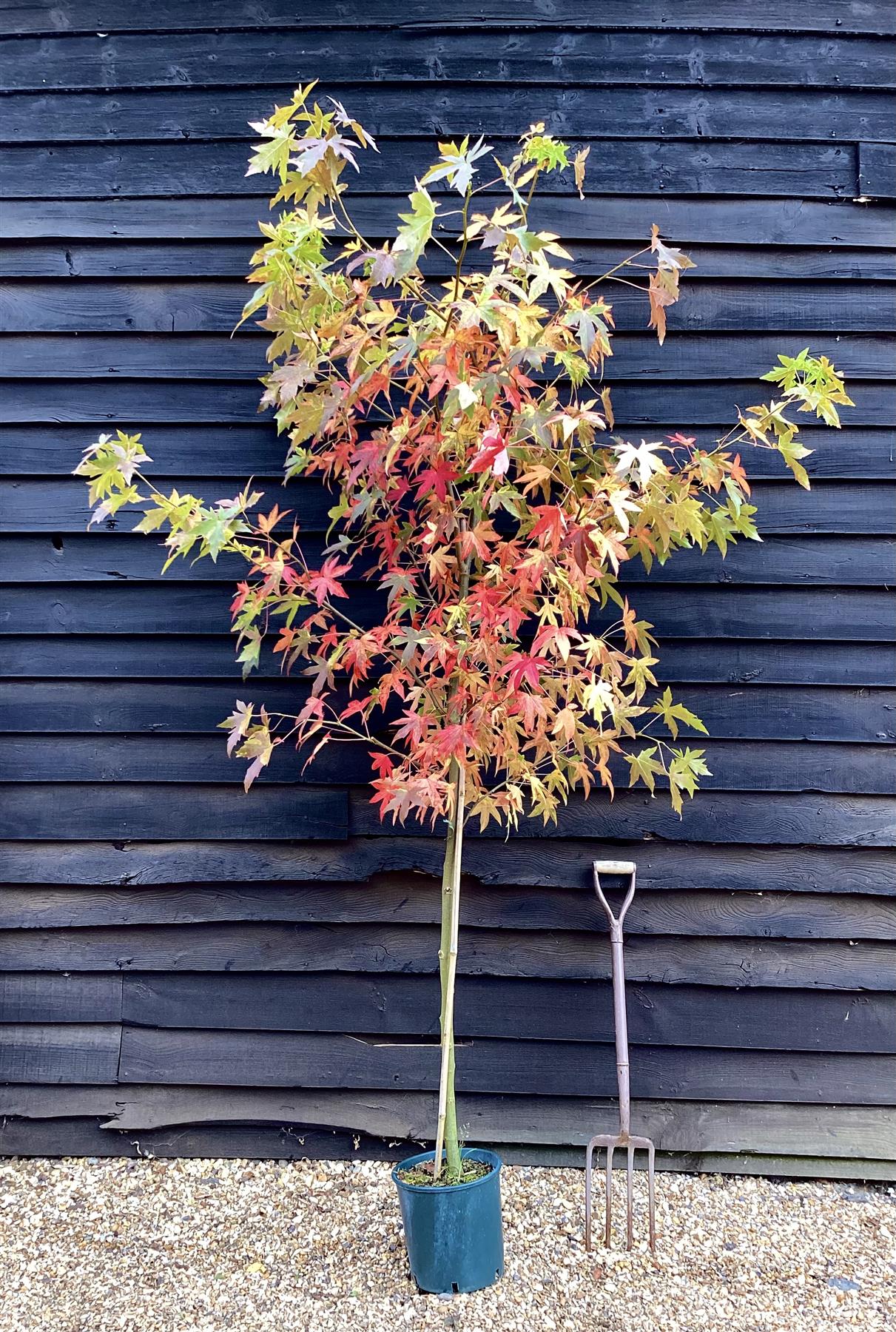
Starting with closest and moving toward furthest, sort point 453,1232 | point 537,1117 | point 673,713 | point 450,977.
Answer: point 453,1232 → point 450,977 → point 673,713 → point 537,1117

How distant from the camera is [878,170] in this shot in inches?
104

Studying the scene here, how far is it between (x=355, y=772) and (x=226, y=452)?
1.01m

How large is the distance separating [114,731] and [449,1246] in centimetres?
161

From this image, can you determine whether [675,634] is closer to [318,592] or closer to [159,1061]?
[318,592]

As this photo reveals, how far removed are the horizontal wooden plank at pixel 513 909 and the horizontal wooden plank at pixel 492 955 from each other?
36 millimetres

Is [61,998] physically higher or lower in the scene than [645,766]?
lower

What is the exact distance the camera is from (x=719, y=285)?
2664mm

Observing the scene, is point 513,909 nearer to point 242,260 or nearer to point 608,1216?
point 608,1216

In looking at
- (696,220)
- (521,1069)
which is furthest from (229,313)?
(521,1069)

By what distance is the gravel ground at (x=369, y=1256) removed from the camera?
2.02 meters

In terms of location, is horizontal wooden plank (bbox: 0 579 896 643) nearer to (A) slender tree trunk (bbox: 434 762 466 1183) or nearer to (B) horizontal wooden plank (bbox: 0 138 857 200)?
(A) slender tree trunk (bbox: 434 762 466 1183)

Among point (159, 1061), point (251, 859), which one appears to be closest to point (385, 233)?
point (251, 859)

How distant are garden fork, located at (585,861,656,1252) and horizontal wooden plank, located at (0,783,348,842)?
79cm

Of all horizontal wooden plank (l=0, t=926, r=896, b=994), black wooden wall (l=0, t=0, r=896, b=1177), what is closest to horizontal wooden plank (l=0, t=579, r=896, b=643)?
black wooden wall (l=0, t=0, r=896, b=1177)
